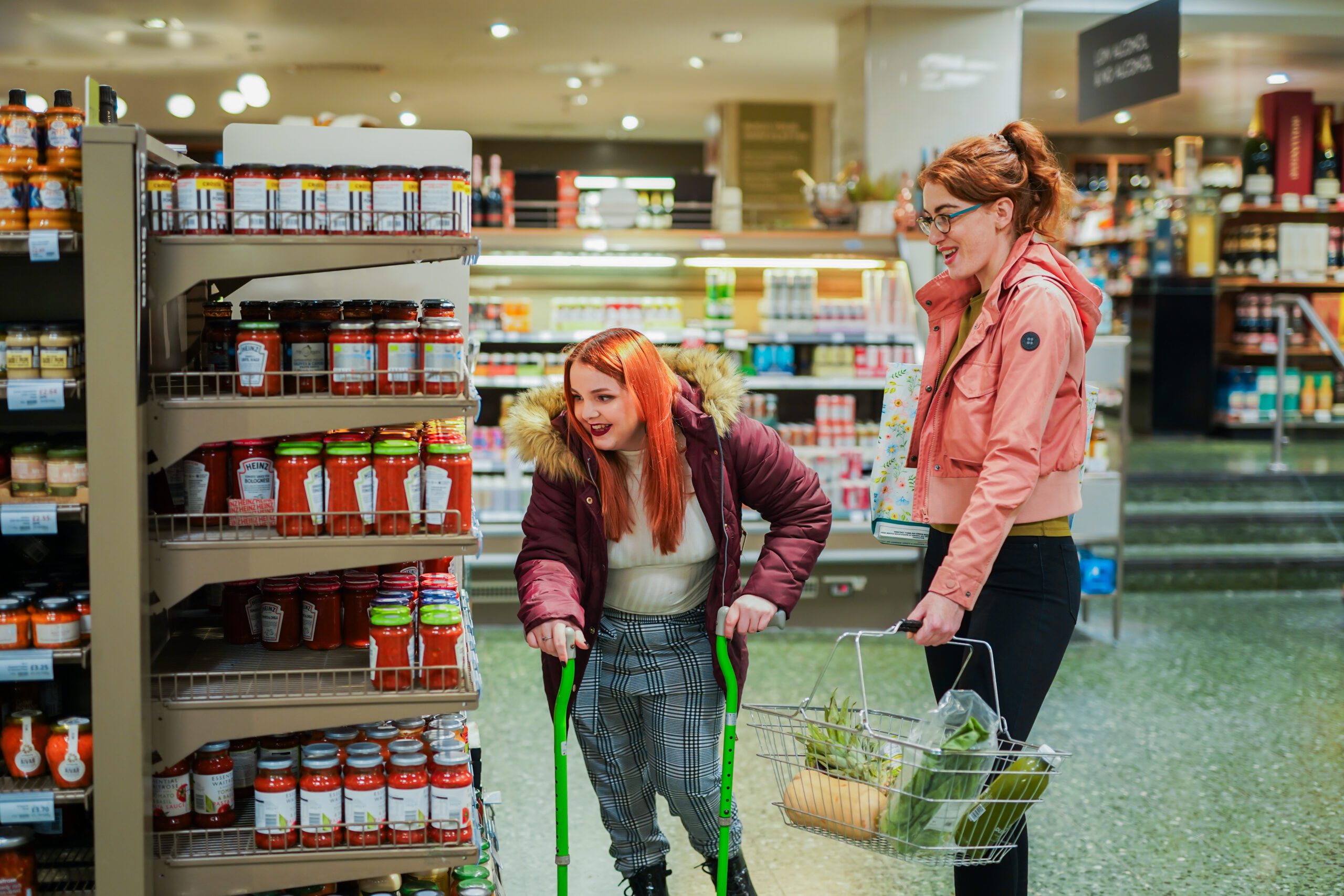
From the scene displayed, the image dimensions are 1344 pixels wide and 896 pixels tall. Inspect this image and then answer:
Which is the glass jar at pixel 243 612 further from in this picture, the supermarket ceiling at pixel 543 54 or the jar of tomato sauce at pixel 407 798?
the supermarket ceiling at pixel 543 54

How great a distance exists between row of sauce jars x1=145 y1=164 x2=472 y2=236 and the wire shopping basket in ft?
3.86

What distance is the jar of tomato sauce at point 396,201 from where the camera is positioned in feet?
7.94

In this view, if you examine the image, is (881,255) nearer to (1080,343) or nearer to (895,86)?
(895,86)

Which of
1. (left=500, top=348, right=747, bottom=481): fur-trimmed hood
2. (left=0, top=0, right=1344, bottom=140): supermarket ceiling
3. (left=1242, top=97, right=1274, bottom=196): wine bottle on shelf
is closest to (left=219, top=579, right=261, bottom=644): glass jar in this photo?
(left=500, top=348, right=747, bottom=481): fur-trimmed hood

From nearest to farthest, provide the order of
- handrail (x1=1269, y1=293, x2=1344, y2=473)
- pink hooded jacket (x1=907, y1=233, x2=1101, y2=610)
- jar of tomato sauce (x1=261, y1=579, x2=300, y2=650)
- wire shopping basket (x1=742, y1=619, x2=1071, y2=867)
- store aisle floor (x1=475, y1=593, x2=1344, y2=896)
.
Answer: wire shopping basket (x1=742, y1=619, x2=1071, y2=867)
pink hooded jacket (x1=907, y1=233, x2=1101, y2=610)
jar of tomato sauce (x1=261, y1=579, x2=300, y2=650)
store aisle floor (x1=475, y1=593, x2=1344, y2=896)
handrail (x1=1269, y1=293, x2=1344, y2=473)

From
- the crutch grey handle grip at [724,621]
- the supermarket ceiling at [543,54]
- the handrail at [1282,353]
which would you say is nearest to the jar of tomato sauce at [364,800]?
the crutch grey handle grip at [724,621]

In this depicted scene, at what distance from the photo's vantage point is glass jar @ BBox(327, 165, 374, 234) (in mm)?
2404

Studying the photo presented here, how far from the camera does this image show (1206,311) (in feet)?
36.4

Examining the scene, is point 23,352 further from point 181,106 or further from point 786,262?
point 181,106

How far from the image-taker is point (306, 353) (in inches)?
96.7

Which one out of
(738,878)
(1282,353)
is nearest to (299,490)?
(738,878)

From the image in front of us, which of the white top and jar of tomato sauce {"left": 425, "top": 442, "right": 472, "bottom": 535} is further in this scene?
the white top

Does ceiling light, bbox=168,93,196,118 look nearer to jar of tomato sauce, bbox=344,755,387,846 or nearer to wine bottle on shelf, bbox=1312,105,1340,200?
jar of tomato sauce, bbox=344,755,387,846

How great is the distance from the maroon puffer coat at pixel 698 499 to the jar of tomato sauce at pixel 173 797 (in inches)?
30.3
